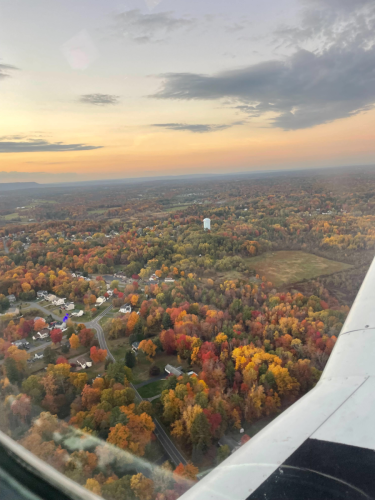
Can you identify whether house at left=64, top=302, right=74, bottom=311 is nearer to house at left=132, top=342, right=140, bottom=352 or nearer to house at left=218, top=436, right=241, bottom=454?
house at left=132, top=342, right=140, bottom=352

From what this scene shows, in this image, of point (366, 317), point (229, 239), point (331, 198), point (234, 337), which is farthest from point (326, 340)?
point (331, 198)

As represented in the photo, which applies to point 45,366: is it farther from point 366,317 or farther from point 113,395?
point 366,317

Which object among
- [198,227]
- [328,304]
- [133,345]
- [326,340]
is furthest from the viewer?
[198,227]

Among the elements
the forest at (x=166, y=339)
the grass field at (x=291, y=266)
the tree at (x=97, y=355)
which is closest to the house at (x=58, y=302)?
the forest at (x=166, y=339)

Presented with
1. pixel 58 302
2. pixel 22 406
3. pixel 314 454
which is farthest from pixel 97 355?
pixel 314 454

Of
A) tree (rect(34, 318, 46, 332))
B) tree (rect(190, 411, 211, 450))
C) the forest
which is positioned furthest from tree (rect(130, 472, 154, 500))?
tree (rect(34, 318, 46, 332))
